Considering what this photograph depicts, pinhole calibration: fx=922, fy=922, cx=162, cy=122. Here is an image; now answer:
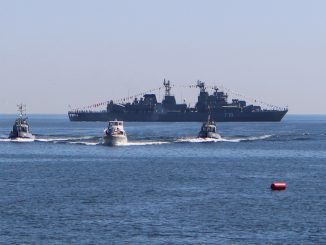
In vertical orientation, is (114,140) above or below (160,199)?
above

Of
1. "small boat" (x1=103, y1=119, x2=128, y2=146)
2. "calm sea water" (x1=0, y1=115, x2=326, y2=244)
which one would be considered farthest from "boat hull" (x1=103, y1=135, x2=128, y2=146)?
"calm sea water" (x1=0, y1=115, x2=326, y2=244)

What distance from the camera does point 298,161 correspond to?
144 meters

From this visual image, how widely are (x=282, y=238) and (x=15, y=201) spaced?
93.2 ft

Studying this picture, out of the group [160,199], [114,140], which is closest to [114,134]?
[114,140]

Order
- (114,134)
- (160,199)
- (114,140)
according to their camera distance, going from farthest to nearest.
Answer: (114,140), (114,134), (160,199)

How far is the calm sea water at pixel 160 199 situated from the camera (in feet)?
220

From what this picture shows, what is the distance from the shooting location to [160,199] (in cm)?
8644

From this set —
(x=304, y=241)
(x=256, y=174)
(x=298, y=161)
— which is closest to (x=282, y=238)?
(x=304, y=241)

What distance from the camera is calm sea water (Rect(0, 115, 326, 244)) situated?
67.1 metres

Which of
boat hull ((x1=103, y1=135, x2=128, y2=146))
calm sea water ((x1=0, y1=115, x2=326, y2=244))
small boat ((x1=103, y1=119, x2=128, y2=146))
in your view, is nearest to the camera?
calm sea water ((x1=0, y1=115, x2=326, y2=244))

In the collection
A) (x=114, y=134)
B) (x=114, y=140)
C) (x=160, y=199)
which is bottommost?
(x=160, y=199)

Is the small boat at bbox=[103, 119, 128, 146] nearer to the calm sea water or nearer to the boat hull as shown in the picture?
the boat hull

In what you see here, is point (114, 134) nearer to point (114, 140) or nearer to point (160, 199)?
point (114, 140)

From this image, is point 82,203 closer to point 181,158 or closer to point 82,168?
point 82,168
